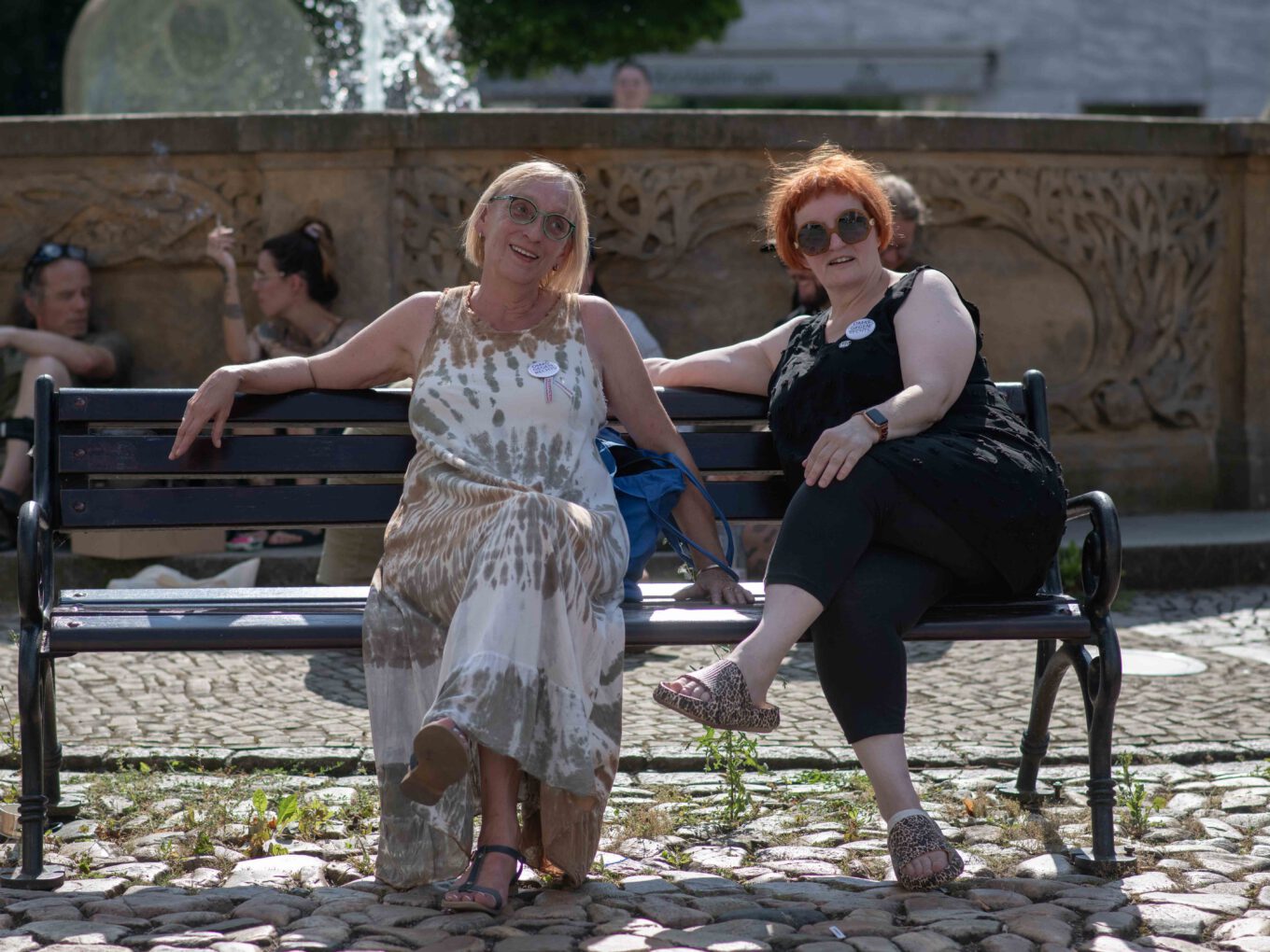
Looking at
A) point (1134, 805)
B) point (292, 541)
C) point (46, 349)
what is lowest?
point (1134, 805)

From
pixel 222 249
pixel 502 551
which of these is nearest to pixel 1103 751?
pixel 502 551

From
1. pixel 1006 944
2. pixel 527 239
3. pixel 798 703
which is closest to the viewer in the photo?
pixel 1006 944

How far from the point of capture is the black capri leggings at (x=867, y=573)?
141 inches

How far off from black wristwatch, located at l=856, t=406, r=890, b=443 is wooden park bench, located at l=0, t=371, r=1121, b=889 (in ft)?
1.36

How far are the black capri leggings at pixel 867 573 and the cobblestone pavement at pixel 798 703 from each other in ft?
3.48

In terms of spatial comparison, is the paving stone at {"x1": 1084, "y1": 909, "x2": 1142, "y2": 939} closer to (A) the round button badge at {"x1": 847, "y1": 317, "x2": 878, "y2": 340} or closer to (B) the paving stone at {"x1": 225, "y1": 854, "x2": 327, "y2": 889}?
(A) the round button badge at {"x1": 847, "y1": 317, "x2": 878, "y2": 340}

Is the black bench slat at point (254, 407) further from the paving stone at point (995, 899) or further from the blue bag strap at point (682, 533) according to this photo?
the paving stone at point (995, 899)

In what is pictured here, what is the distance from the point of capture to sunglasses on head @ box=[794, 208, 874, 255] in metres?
4.05

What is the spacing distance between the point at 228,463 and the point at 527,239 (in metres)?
0.92

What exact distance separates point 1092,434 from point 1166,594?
1.23 m

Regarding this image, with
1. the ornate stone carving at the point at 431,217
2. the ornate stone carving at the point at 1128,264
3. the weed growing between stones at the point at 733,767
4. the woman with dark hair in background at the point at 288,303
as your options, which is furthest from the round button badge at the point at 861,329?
the ornate stone carving at the point at 1128,264

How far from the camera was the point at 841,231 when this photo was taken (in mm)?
4059


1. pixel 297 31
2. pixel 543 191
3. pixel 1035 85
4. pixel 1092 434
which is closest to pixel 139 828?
pixel 543 191

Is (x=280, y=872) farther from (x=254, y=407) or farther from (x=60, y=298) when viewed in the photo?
(x=60, y=298)
